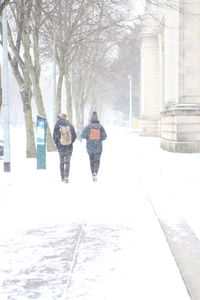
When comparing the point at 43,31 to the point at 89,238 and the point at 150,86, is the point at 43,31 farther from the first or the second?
the point at 150,86

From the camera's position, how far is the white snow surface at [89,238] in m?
4.45

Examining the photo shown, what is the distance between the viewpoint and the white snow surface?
4449 millimetres

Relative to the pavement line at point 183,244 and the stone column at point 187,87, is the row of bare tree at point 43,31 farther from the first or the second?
the pavement line at point 183,244

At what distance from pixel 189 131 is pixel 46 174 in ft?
32.8

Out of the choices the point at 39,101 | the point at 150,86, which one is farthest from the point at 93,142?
the point at 150,86

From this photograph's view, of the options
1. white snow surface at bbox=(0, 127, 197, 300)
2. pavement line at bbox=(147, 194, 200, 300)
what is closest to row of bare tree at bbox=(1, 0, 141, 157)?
white snow surface at bbox=(0, 127, 197, 300)

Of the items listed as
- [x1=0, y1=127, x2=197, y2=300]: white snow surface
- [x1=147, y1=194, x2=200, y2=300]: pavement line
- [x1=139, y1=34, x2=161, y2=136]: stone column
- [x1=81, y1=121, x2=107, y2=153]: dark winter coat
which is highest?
[x1=139, y1=34, x2=161, y2=136]: stone column

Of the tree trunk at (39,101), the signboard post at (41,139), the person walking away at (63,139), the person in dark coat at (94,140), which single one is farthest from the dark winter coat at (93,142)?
the tree trunk at (39,101)

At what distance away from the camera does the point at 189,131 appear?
22.2 m

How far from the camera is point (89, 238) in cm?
637

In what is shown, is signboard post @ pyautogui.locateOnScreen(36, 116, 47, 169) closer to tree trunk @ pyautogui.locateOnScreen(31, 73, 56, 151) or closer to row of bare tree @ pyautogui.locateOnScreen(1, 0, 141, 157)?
row of bare tree @ pyautogui.locateOnScreen(1, 0, 141, 157)

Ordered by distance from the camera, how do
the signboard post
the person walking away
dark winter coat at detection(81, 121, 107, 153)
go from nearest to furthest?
the person walking away < dark winter coat at detection(81, 121, 107, 153) < the signboard post

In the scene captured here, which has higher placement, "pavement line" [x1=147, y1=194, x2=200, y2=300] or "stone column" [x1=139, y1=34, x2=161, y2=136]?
"stone column" [x1=139, y1=34, x2=161, y2=136]

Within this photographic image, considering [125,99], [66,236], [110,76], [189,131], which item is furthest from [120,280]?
[125,99]
